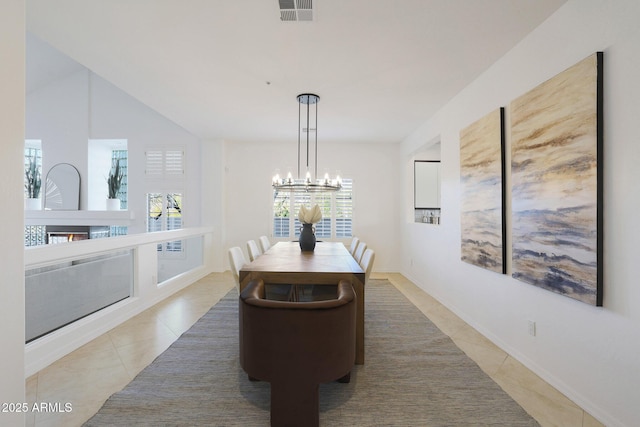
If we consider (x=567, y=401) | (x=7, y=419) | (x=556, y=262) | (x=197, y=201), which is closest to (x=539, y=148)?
(x=556, y=262)

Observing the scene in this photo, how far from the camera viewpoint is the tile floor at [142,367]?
6.08 feet

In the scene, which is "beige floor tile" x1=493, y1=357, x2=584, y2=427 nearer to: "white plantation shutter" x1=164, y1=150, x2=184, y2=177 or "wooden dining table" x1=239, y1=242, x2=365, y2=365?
"wooden dining table" x1=239, y1=242, x2=365, y2=365

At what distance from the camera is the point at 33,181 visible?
249 inches

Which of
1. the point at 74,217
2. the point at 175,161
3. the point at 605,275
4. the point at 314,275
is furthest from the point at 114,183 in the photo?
the point at 605,275

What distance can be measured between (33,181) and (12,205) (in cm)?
666

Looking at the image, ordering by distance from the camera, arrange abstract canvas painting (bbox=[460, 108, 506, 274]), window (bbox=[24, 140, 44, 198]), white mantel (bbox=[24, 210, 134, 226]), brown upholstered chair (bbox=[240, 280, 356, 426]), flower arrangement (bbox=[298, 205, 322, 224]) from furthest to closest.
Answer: window (bbox=[24, 140, 44, 198]), white mantel (bbox=[24, 210, 134, 226]), flower arrangement (bbox=[298, 205, 322, 224]), abstract canvas painting (bbox=[460, 108, 506, 274]), brown upholstered chair (bbox=[240, 280, 356, 426])

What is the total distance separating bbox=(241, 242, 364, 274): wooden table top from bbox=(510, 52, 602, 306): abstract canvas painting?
4.36ft

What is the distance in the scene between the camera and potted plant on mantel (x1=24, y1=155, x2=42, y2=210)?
20.3 feet

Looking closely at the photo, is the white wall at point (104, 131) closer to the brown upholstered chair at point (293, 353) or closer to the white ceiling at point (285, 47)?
the white ceiling at point (285, 47)

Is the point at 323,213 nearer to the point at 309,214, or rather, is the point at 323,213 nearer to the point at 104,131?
the point at 309,214

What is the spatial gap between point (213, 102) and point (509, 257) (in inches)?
151

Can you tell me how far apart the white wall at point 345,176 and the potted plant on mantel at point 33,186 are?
3873 mm

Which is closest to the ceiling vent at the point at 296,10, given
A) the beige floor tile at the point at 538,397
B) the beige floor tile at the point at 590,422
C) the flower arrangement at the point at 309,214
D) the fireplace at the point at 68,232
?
the flower arrangement at the point at 309,214

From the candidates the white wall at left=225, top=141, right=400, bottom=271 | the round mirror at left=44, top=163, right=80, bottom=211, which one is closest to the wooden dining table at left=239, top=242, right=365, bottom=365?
the white wall at left=225, top=141, right=400, bottom=271
